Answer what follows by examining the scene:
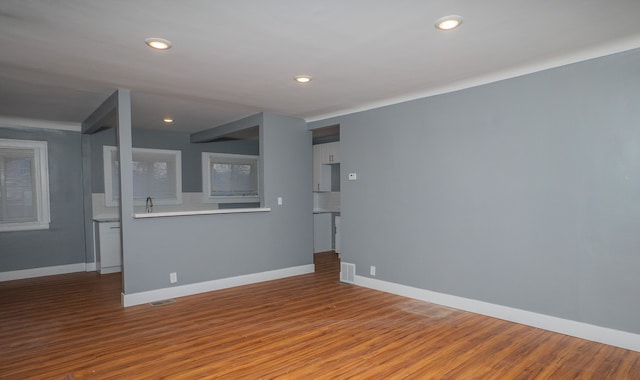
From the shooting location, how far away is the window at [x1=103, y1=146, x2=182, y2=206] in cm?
638

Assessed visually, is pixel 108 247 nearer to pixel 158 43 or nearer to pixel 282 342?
pixel 282 342

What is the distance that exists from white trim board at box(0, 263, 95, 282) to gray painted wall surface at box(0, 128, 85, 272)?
0.06 m

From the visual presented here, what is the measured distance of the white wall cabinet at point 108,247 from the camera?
5887mm

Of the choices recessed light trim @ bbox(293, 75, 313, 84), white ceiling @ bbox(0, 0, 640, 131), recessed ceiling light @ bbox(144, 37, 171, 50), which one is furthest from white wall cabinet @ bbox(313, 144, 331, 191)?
recessed ceiling light @ bbox(144, 37, 171, 50)

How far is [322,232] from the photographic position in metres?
7.63

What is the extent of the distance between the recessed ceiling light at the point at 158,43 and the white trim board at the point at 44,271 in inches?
194

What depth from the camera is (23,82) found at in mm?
3717

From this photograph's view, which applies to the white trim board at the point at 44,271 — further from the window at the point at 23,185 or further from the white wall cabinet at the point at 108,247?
the window at the point at 23,185

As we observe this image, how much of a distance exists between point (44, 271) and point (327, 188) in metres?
5.19

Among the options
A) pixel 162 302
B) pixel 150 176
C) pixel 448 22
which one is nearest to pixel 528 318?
pixel 448 22

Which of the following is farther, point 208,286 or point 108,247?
point 108,247

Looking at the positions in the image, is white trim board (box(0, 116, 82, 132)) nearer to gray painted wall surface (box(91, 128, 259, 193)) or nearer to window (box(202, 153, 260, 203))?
gray painted wall surface (box(91, 128, 259, 193))

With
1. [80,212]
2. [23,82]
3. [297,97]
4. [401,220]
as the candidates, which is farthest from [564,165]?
[80,212]

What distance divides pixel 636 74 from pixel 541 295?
6.67 ft
